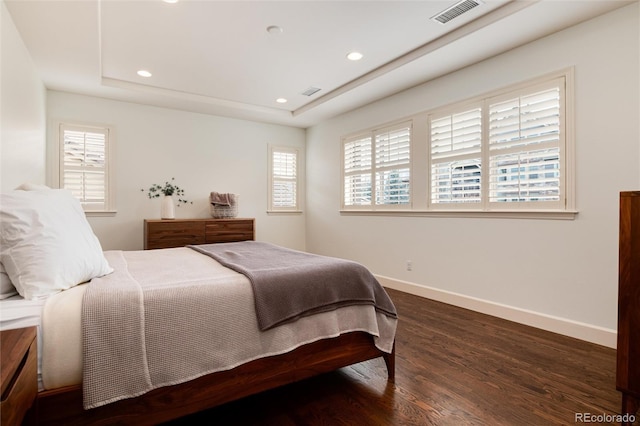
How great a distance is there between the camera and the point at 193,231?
14.7ft

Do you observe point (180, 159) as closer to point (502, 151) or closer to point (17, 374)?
point (502, 151)

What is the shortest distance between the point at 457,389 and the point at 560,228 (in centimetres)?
178

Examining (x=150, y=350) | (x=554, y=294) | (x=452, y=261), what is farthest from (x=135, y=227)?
(x=554, y=294)

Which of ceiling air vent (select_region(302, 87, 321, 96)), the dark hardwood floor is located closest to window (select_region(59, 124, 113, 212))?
ceiling air vent (select_region(302, 87, 321, 96))

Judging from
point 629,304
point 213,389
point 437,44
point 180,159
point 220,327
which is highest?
point 437,44

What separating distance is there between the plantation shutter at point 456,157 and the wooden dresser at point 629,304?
1.89 metres

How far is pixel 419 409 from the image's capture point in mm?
1728

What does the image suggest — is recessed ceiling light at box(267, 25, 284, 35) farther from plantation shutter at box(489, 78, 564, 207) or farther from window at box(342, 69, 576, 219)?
plantation shutter at box(489, 78, 564, 207)

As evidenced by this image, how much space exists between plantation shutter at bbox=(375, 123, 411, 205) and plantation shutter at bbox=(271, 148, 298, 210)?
1.90 meters

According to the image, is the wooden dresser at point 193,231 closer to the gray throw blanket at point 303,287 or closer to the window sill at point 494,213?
the window sill at point 494,213

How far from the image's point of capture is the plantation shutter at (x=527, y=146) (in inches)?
112

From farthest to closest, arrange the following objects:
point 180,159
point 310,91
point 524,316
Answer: point 180,159, point 310,91, point 524,316

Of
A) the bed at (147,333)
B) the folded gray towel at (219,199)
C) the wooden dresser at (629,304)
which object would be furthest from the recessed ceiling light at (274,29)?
the wooden dresser at (629,304)

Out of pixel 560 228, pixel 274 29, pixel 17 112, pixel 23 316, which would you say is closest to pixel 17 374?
pixel 23 316
